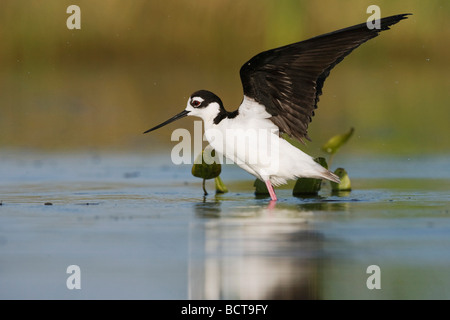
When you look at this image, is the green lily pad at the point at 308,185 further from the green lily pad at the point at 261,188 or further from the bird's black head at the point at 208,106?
the bird's black head at the point at 208,106

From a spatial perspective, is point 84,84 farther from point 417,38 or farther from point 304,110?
point 304,110

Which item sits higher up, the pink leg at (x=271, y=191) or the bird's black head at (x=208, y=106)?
the bird's black head at (x=208, y=106)

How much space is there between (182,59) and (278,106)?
1209 cm

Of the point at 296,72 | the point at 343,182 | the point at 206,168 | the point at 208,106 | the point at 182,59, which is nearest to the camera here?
the point at 296,72

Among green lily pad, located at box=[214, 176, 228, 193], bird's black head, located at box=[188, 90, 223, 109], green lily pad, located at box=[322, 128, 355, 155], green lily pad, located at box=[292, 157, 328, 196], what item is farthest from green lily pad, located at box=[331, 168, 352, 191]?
bird's black head, located at box=[188, 90, 223, 109]

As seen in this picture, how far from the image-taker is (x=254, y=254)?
6.34 meters

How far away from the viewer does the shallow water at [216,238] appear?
18.4 feet

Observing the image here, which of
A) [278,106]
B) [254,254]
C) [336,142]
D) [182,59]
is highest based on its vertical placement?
[182,59]

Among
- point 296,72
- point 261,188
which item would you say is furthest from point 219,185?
point 296,72

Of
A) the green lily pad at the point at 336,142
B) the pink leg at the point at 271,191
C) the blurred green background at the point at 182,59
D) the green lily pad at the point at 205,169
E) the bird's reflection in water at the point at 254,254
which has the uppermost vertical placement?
the blurred green background at the point at 182,59

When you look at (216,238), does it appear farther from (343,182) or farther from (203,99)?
(343,182)

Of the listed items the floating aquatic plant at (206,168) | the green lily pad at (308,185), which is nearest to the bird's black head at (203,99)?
the floating aquatic plant at (206,168)

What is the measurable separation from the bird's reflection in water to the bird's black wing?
867mm

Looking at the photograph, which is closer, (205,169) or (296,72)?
(296,72)
